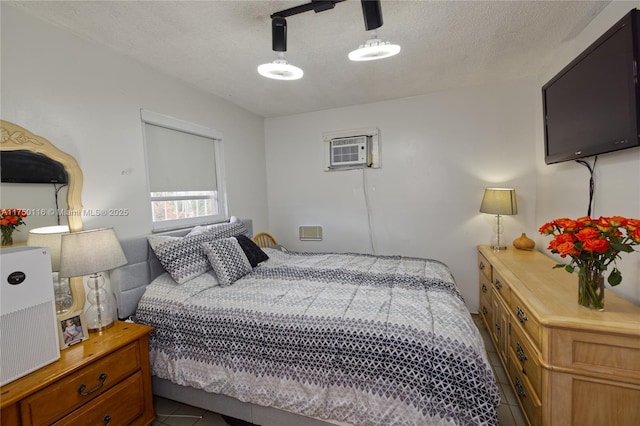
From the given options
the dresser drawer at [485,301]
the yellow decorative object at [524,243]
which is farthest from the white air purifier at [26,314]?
the yellow decorative object at [524,243]

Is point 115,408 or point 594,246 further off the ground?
point 594,246

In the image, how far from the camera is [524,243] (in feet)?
8.64

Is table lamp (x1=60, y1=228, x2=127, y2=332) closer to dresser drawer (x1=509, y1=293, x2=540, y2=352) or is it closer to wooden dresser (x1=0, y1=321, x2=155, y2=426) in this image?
wooden dresser (x1=0, y1=321, x2=155, y2=426)

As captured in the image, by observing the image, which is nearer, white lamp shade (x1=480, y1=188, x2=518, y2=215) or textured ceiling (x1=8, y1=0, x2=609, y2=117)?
textured ceiling (x1=8, y1=0, x2=609, y2=117)

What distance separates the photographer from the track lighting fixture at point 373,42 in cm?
141

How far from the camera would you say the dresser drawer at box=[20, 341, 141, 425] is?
1.18m

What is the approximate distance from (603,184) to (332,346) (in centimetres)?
191

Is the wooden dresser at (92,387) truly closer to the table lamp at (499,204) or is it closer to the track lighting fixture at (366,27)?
the track lighting fixture at (366,27)

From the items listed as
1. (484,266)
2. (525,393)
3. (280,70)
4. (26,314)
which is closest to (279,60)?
(280,70)

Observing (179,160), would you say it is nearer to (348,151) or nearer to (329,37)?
(329,37)

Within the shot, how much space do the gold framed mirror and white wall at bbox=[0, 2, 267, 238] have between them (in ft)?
0.17

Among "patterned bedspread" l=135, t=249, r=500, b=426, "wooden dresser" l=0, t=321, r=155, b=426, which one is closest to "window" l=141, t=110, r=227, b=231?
"patterned bedspread" l=135, t=249, r=500, b=426

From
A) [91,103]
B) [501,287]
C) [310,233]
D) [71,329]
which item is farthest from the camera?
[310,233]

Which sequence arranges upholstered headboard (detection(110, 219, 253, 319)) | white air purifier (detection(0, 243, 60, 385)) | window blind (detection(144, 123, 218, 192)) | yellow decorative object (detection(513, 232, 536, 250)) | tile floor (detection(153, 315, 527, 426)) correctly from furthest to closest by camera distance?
1. yellow decorative object (detection(513, 232, 536, 250))
2. window blind (detection(144, 123, 218, 192))
3. upholstered headboard (detection(110, 219, 253, 319))
4. tile floor (detection(153, 315, 527, 426))
5. white air purifier (detection(0, 243, 60, 385))
